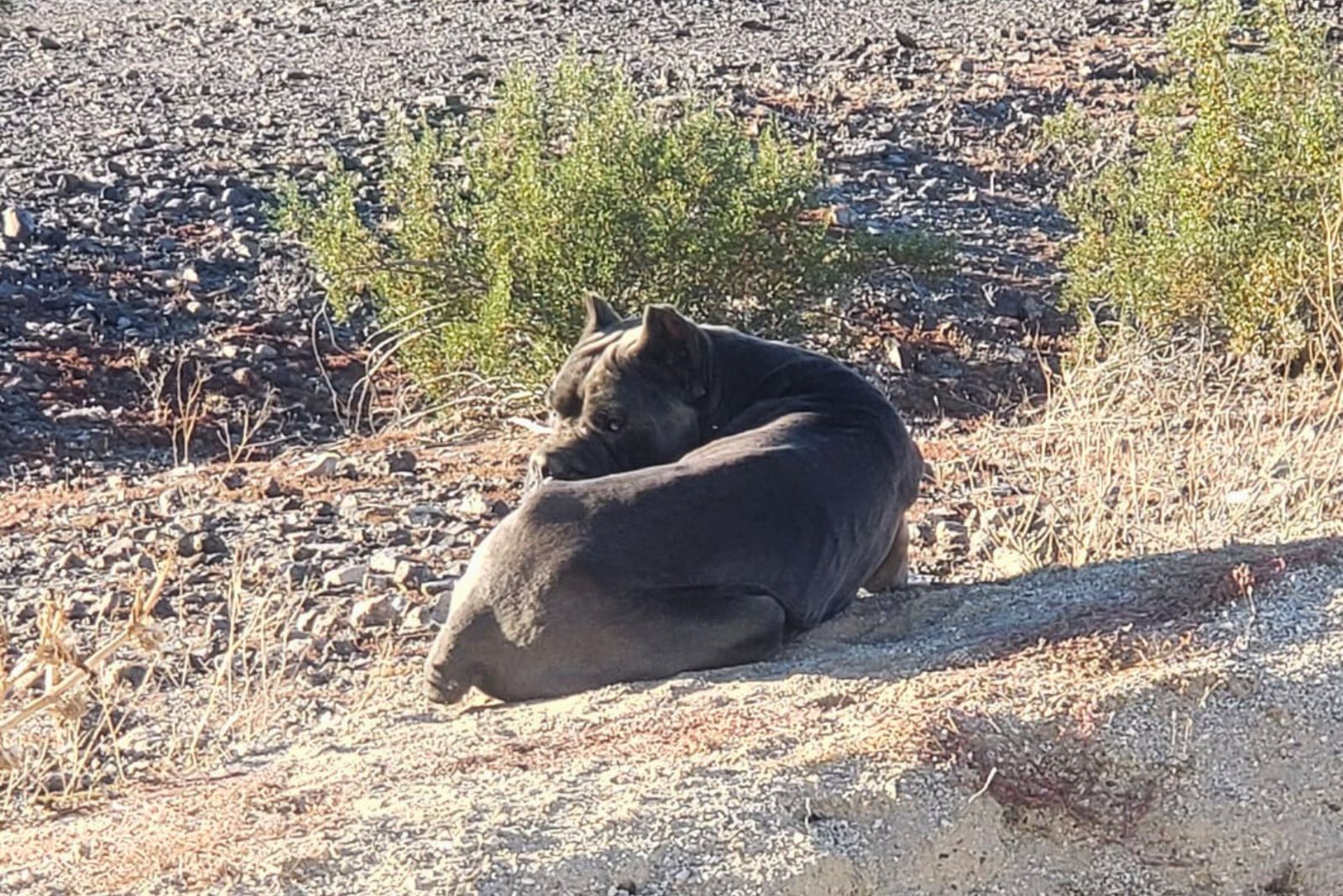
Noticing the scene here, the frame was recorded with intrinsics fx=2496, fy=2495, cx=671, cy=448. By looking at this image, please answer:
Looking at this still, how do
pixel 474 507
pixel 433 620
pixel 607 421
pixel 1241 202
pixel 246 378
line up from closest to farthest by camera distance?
1. pixel 607 421
2. pixel 433 620
3. pixel 474 507
4. pixel 1241 202
5. pixel 246 378

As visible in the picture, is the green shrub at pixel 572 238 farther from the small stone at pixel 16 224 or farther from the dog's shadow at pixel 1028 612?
the dog's shadow at pixel 1028 612

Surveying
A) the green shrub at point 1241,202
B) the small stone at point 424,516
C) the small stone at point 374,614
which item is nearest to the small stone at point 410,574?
the small stone at point 374,614

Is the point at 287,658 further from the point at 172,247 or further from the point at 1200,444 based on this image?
the point at 172,247

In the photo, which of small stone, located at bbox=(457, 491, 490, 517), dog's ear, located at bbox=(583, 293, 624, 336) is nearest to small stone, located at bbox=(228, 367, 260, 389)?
small stone, located at bbox=(457, 491, 490, 517)

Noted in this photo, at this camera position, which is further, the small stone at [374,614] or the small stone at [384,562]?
the small stone at [384,562]

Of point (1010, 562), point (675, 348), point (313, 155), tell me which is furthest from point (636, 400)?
point (313, 155)

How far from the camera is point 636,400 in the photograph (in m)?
8.79

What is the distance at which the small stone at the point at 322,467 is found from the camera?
1281 cm

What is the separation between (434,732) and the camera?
7.20m

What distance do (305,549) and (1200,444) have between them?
3.92m

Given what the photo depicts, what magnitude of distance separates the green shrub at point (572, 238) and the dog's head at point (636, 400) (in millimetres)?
5331

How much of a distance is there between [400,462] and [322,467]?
16.0 inches

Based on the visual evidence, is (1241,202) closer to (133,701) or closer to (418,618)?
(418,618)

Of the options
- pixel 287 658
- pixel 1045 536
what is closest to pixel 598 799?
pixel 287 658
